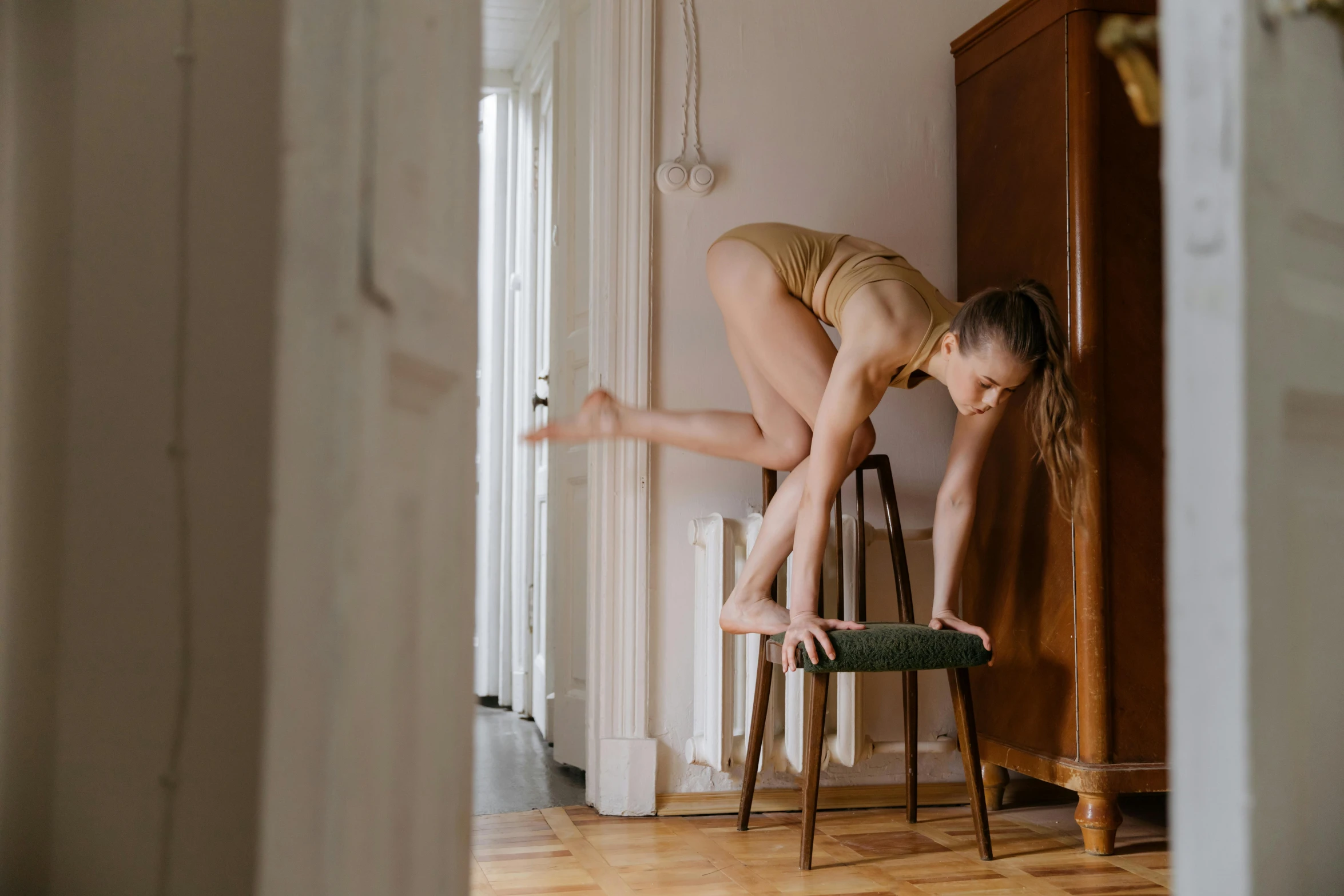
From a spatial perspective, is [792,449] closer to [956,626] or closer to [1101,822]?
[956,626]

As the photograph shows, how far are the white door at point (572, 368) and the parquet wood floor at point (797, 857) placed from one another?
0.49 m

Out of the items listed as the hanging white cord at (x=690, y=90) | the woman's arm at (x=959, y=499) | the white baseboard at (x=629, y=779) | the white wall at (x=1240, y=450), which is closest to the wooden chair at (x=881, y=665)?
the woman's arm at (x=959, y=499)

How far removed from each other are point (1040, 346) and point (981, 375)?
123mm

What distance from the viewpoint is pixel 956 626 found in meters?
2.19

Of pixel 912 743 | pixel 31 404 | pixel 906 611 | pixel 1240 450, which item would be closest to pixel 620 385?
pixel 906 611

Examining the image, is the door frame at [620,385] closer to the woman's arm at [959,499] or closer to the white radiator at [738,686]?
the white radiator at [738,686]

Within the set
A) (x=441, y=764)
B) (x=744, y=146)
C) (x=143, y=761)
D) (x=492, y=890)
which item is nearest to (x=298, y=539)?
(x=441, y=764)

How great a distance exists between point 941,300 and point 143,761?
5.88ft

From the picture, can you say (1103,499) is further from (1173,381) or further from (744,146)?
(1173,381)

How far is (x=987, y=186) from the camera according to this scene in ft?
8.73

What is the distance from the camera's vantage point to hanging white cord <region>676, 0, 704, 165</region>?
2666mm

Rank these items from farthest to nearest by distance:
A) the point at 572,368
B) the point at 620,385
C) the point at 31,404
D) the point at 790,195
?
the point at 572,368 < the point at 790,195 < the point at 620,385 < the point at 31,404

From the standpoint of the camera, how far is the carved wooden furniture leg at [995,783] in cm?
263

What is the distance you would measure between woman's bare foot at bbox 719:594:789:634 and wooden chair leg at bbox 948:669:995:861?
377mm
